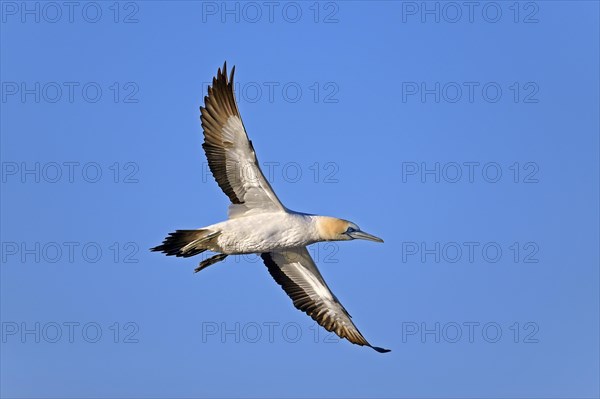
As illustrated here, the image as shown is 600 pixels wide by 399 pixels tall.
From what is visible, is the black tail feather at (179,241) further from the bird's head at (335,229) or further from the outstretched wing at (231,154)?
the bird's head at (335,229)

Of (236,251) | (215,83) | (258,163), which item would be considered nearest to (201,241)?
(236,251)

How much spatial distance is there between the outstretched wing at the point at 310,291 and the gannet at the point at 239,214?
5.96 feet

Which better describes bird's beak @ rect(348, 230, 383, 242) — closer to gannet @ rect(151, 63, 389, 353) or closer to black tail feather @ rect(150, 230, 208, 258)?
gannet @ rect(151, 63, 389, 353)

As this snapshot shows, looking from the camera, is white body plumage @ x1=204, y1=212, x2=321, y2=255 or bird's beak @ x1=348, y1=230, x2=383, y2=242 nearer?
white body plumage @ x1=204, y1=212, x2=321, y2=255

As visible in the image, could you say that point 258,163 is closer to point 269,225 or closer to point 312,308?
point 269,225

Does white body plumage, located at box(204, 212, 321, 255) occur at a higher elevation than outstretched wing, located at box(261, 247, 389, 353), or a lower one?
higher

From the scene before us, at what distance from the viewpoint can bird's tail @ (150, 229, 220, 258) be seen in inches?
784

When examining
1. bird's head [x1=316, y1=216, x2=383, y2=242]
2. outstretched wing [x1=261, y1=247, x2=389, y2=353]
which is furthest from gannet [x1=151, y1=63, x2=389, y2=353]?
outstretched wing [x1=261, y1=247, x2=389, y2=353]

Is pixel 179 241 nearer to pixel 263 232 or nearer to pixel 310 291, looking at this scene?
pixel 263 232

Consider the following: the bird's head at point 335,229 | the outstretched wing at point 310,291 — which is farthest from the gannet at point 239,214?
the outstretched wing at point 310,291

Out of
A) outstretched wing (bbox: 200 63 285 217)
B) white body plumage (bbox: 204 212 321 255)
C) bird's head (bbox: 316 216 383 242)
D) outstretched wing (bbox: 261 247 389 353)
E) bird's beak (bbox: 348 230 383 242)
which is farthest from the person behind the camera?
outstretched wing (bbox: 261 247 389 353)

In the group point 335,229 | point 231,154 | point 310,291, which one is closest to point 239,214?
point 231,154

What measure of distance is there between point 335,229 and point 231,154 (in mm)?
2731

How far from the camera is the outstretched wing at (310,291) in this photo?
22.1m
